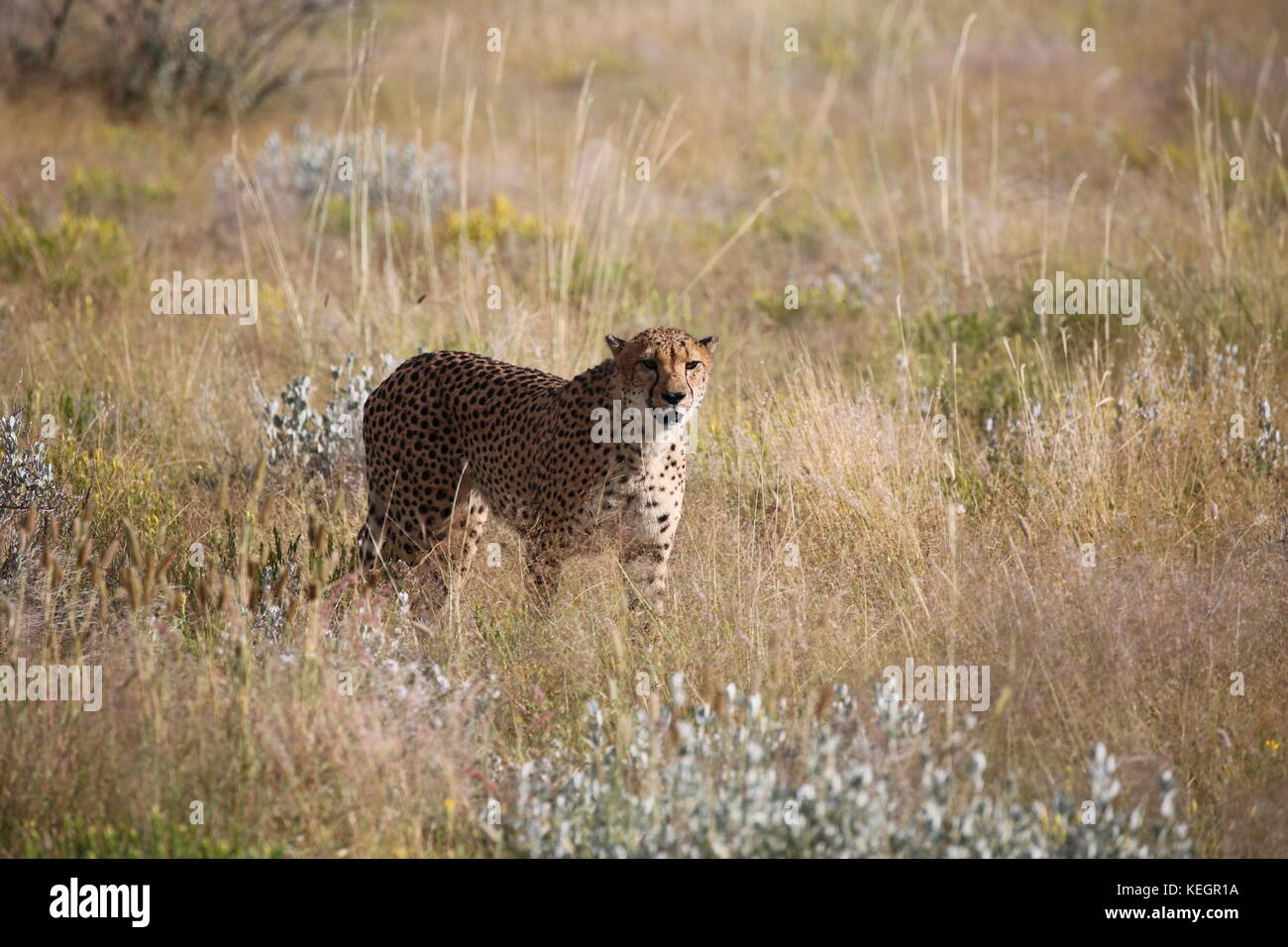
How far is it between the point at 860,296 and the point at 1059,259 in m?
1.02

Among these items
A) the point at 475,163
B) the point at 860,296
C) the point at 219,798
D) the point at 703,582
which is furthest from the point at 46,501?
the point at 475,163

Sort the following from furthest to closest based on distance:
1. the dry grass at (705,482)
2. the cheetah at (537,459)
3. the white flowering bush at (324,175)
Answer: the white flowering bush at (324,175)
the cheetah at (537,459)
the dry grass at (705,482)

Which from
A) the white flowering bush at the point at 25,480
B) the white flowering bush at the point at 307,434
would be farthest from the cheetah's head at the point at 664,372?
the white flowering bush at the point at 25,480

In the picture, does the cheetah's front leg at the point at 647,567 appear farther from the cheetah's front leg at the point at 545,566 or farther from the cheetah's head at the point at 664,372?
the cheetah's head at the point at 664,372

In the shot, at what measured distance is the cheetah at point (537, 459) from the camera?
3.73m

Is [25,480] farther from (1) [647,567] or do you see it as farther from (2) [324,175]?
(2) [324,175]

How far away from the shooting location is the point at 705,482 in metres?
4.70

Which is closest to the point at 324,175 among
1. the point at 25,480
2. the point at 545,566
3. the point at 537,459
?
the point at 25,480

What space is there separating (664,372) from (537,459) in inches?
20.5

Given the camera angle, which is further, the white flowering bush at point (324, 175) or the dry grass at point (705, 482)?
the white flowering bush at point (324, 175)

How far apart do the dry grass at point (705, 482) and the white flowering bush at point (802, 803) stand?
0.18 m

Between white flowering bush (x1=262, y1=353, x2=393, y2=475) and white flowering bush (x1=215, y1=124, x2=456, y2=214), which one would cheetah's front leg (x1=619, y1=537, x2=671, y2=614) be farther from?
white flowering bush (x1=215, y1=124, x2=456, y2=214)

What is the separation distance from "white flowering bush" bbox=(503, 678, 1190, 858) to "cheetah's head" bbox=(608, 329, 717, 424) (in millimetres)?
1017
